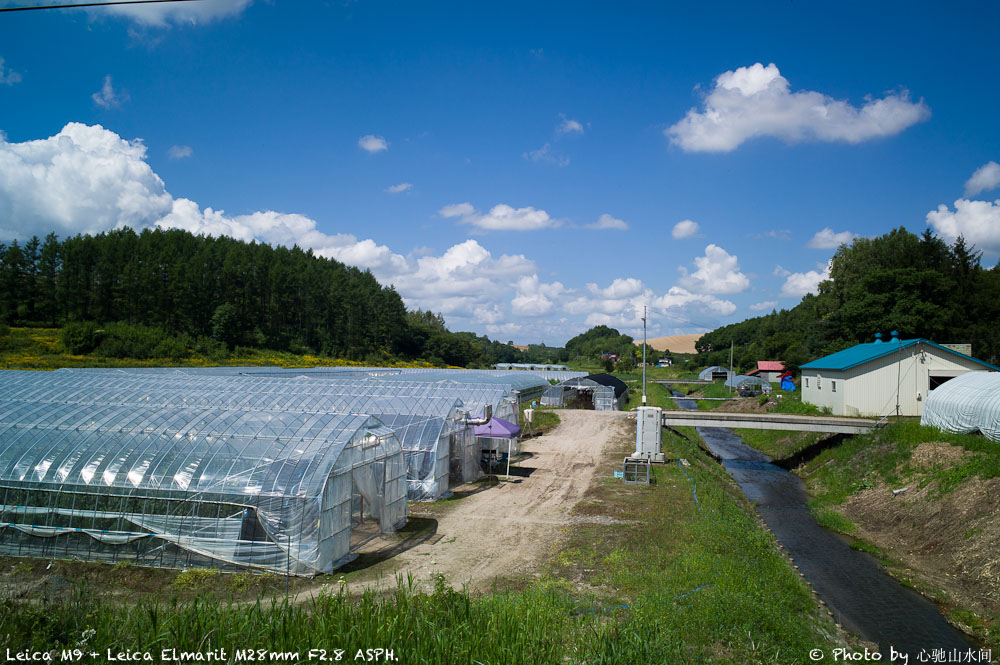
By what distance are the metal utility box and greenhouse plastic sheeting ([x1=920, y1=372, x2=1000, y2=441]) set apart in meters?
11.6

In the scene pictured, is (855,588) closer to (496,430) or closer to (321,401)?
(496,430)

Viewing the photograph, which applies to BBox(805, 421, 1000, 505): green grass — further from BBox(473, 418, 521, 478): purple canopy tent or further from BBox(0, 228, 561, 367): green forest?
BBox(0, 228, 561, 367): green forest

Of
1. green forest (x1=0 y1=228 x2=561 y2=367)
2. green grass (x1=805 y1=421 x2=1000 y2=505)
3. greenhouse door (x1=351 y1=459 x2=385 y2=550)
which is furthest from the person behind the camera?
green forest (x1=0 y1=228 x2=561 y2=367)

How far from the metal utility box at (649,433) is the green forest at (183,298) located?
54632 millimetres

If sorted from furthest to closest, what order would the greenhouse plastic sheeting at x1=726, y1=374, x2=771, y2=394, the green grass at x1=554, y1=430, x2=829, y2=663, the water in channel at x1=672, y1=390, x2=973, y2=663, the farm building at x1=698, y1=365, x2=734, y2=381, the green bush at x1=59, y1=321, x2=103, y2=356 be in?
the farm building at x1=698, y1=365, x2=734, y2=381 < the greenhouse plastic sheeting at x1=726, y1=374, x2=771, y2=394 < the green bush at x1=59, y1=321, x2=103, y2=356 < the water in channel at x1=672, y1=390, x2=973, y2=663 < the green grass at x1=554, y1=430, x2=829, y2=663

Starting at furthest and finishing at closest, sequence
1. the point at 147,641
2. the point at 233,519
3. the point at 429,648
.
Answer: the point at 233,519 < the point at 429,648 < the point at 147,641

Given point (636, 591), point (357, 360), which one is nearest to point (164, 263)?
point (357, 360)

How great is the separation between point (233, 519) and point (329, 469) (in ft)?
7.15

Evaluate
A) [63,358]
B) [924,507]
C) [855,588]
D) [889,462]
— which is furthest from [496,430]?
[63,358]

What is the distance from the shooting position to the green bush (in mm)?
55375

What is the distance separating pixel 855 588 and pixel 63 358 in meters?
61.9

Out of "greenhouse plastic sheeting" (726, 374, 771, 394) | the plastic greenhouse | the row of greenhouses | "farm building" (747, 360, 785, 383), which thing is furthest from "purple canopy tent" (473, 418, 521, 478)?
"farm building" (747, 360, 785, 383)

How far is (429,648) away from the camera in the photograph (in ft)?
21.8

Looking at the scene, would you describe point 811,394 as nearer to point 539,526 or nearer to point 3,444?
point 539,526
